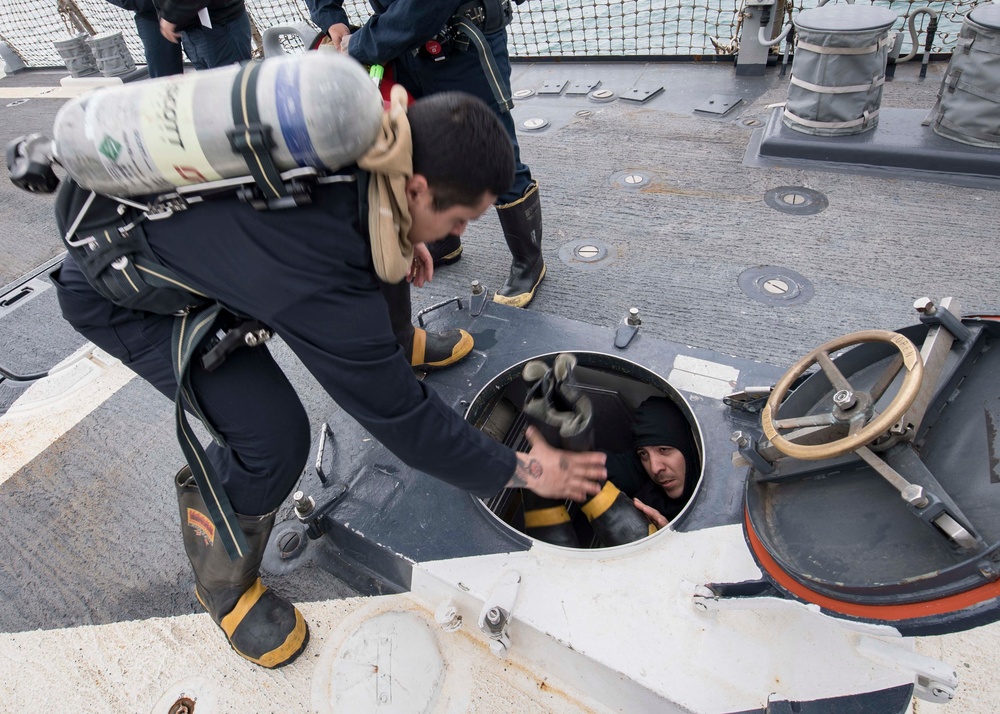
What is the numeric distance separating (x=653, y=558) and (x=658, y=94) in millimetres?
3942

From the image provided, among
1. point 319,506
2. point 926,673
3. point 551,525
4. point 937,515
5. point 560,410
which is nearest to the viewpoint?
point 937,515

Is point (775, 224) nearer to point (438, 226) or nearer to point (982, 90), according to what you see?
point (982, 90)

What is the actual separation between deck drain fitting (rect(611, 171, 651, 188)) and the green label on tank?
9.53ft

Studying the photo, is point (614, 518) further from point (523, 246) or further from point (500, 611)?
point (523, 246)

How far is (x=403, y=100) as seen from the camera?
4.03 ft

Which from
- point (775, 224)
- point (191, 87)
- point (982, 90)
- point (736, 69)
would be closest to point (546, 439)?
point (191, 87)

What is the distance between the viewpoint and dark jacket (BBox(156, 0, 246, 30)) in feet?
11.3

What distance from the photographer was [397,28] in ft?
7.16

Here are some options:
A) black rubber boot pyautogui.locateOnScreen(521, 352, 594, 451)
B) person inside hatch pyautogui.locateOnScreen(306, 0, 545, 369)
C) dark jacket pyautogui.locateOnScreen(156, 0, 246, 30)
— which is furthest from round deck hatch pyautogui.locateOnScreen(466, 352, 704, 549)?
dark jacket pyautogui.locateOnScreen(156, 0, 246, 30)

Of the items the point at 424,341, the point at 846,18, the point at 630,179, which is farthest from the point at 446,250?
the point at 846,18

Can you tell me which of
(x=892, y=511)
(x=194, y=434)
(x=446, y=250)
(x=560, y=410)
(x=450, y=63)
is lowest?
(x=446, y=250)

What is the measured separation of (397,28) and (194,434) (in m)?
1.58

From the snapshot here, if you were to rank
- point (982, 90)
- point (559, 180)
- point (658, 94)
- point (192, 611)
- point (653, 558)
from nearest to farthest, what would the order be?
point (653, 558) → point (192, 611) → point (982, 90) → point (559, 180) → point (658, 94)

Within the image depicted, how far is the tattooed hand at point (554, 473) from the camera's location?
1.49 m
